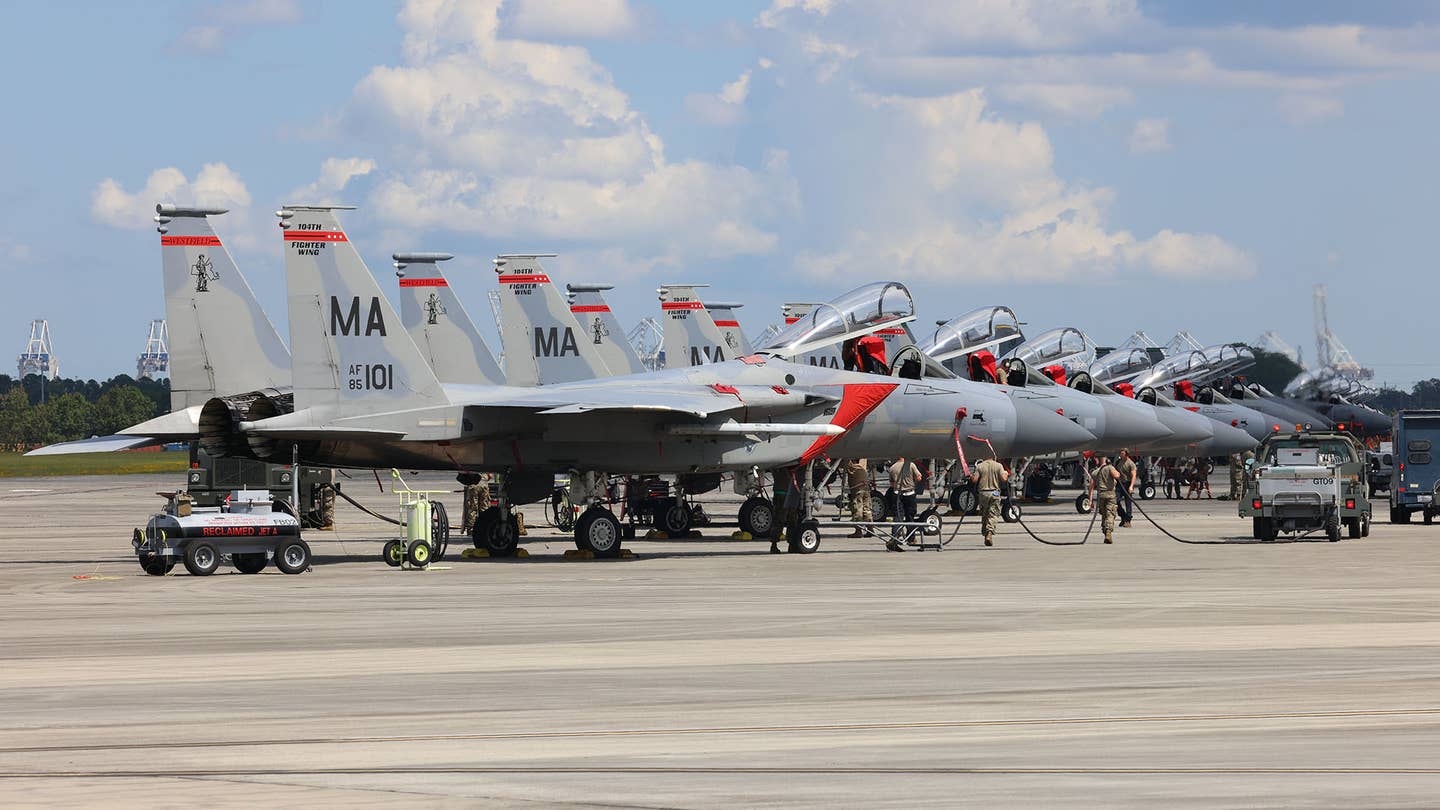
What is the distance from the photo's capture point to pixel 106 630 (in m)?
14.1

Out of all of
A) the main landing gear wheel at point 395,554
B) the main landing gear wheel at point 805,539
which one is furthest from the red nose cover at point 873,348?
the main landing gear wheel at point 395,554

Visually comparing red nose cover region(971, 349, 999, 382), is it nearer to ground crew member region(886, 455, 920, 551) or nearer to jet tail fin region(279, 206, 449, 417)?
ground crew member region(886, 455, 920, 551)

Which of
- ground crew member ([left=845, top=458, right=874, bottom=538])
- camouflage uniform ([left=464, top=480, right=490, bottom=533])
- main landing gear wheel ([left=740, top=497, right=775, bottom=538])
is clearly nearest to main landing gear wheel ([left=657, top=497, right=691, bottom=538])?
main landing gear wheel ([left=740, top=497, right=775, bottom=538])

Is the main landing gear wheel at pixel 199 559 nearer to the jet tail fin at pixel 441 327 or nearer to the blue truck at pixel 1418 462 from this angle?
the jet tail fin at pixel 441 327

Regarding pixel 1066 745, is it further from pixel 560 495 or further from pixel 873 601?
pixel 560 495

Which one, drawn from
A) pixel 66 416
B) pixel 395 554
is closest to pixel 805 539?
pixel 395 554

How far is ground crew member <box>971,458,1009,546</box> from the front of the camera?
85.8 ft

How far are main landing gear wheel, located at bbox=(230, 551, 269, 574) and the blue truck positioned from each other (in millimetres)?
22979

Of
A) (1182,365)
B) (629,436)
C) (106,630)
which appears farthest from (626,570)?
(1182,365)

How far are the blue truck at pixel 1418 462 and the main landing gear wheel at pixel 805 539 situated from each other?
1519 cm

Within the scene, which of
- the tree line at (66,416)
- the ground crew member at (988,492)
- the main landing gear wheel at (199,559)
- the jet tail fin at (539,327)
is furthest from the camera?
the tree line at (66,416)

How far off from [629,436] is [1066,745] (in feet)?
49.8

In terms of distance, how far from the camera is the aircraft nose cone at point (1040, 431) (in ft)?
93.0

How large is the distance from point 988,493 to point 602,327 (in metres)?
12.3
